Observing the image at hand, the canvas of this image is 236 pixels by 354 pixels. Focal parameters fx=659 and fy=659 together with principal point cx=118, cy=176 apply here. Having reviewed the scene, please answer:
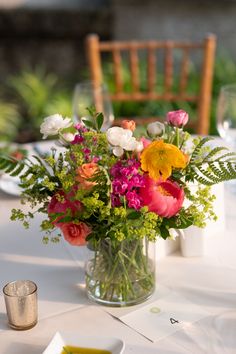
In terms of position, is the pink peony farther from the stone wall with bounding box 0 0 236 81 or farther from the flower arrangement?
the stone wall with bounding box 0 0 236 81

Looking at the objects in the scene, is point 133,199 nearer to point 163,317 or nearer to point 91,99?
point 163,317

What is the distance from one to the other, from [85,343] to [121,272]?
150 mm

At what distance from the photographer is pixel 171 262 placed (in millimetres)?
1311

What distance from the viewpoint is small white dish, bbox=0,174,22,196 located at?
64.9 inches

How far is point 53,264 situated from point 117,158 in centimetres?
37

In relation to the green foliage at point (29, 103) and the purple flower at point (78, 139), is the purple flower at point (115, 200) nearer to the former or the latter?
the purple flower at point (78, 139)

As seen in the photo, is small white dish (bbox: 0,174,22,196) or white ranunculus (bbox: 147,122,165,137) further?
small white dish (bbox: 0,174,22,196)

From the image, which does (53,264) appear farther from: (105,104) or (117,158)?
(105,104)

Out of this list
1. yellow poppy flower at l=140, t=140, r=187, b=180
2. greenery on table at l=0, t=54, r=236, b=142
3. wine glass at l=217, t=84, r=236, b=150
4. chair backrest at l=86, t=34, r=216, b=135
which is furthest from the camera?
greenery on table at l=0, t=54, r=236, b=142

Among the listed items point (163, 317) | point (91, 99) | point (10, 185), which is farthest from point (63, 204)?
point (91, 99)

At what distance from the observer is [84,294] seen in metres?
1.21

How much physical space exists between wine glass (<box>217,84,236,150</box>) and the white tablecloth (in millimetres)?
245

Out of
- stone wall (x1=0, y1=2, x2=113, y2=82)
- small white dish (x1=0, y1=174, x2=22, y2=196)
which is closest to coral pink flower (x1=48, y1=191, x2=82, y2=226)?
small white dish (x1=0, y1=174, x2=22, y2=196)

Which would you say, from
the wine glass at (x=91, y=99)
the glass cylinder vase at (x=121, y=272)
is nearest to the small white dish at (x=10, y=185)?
the wine glass at (x=91, y=99)
